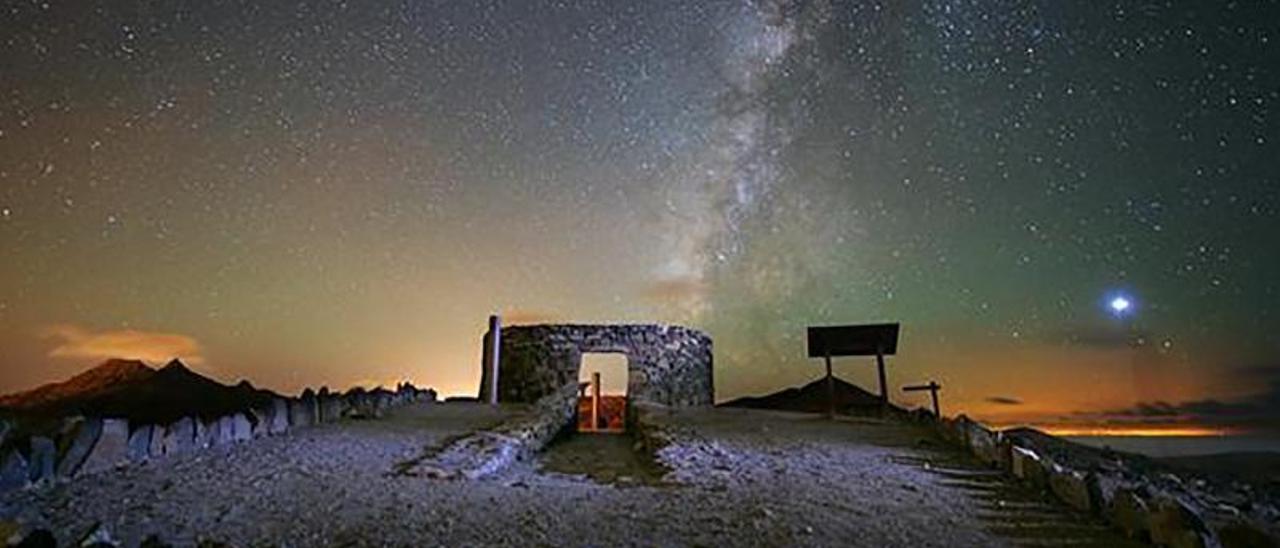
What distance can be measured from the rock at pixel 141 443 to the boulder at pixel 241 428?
1.80 metres

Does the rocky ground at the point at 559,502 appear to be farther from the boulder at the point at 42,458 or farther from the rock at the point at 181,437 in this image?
the rock at the point at 181,437

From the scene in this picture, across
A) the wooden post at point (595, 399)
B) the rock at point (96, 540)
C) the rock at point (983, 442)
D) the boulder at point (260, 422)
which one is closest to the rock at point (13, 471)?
the rock at point (96, 540)

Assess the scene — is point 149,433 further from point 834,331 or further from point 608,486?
point 834,331

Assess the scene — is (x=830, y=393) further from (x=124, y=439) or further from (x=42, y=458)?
(x=42, y=458)

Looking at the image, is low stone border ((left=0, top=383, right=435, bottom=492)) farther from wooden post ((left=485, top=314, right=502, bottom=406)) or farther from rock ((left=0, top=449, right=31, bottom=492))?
wooden post ((left=485, top=314, right=502, bottom=406))

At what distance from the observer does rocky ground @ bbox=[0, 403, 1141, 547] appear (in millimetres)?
5414

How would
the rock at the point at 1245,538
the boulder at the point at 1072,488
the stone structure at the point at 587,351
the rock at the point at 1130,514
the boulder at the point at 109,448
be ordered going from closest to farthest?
the rock at the point at 1245,538 < the rock at the point at 1130,514 < the boulder at the point at 1072,488 < the boulder at the point at 109,448 < the stone structure at the point at 587,351

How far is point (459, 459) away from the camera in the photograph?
8852 millimetres

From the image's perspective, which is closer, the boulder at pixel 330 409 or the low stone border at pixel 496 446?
the low stone border at pixel 496 446

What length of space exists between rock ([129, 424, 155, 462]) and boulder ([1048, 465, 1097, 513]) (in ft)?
31.5

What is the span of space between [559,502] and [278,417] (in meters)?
6.66

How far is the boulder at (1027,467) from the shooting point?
7.64 meters

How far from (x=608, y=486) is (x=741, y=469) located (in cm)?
201

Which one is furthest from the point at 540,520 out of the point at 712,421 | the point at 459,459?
the point at 712,421
